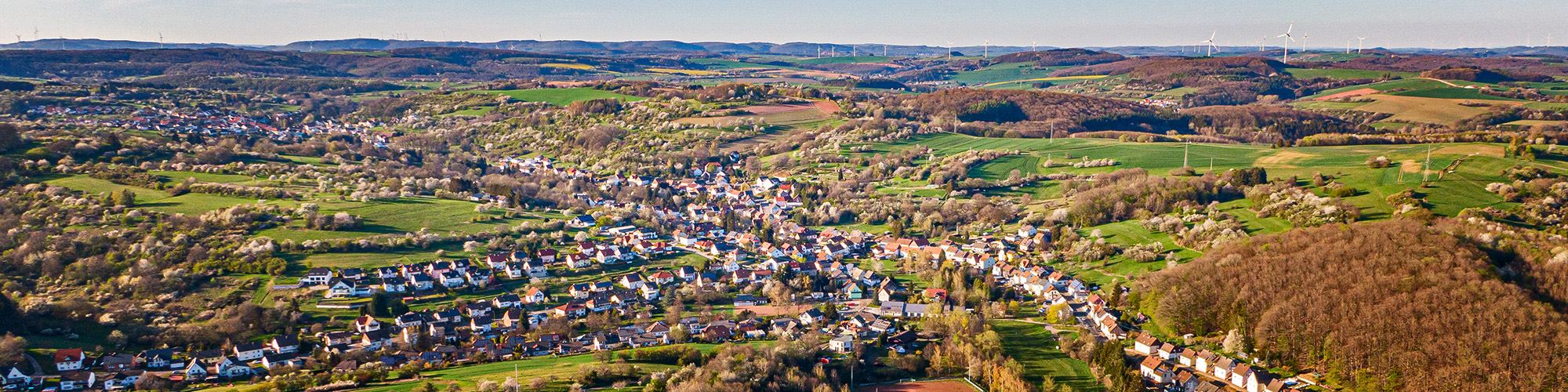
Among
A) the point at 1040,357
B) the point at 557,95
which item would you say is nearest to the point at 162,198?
the point at 1040,357

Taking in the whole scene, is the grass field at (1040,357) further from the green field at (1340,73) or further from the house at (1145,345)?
the green field at (1340,73)

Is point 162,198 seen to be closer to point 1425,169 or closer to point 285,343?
point 285,343

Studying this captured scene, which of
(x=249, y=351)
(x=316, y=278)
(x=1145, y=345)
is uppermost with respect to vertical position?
(x=316, y=278)

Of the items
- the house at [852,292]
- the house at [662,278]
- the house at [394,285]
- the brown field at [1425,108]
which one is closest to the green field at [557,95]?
the house at [662,278]

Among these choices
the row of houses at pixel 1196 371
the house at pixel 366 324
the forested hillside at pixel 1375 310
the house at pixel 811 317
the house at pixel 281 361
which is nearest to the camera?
the forested hillside at pixel 1375 310

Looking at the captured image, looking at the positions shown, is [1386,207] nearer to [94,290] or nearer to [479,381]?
[479,381]
